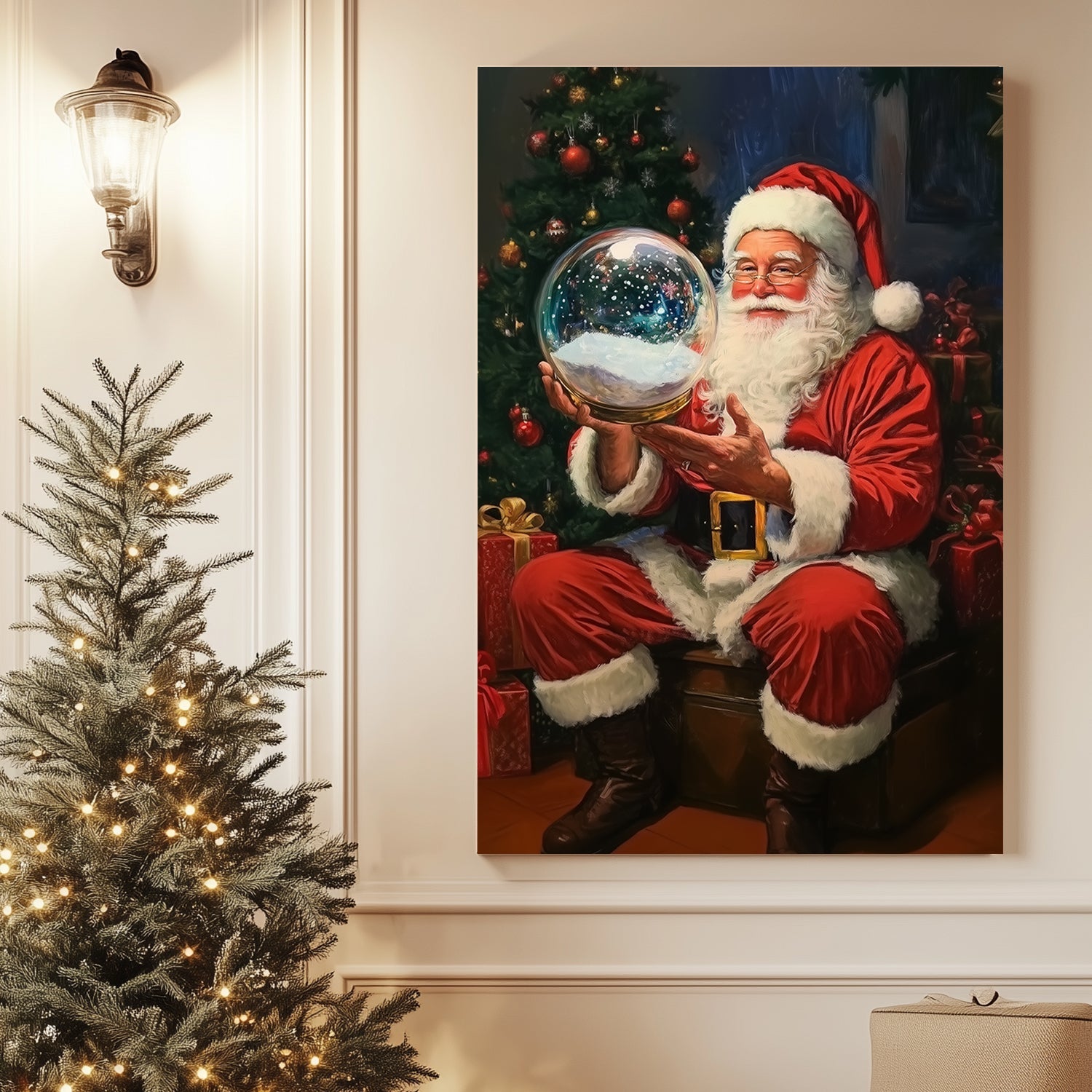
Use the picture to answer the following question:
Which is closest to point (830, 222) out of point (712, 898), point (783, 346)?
point (783, 346)

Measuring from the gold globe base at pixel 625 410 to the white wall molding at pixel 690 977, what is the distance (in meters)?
1.13

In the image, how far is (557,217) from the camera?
1.98 m

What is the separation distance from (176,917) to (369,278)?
4.13ft

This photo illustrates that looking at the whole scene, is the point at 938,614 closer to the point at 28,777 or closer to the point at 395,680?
the point at 395,680

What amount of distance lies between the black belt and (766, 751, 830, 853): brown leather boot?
0.43 metres

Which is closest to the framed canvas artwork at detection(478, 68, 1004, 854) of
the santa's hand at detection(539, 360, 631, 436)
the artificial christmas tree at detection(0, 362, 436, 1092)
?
the santa's hand at detection(539, 360, 631, 436)

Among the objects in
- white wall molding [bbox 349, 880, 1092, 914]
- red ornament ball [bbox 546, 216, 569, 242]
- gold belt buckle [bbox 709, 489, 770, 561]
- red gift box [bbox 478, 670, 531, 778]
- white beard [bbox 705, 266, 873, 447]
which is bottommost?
white wall molding [bbox 349, 880, 1092, 914]

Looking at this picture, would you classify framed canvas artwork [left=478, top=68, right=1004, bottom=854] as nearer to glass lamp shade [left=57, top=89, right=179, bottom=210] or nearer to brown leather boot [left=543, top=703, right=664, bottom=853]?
brown leather boot [left=543, top=703, right=664, bottom=853]

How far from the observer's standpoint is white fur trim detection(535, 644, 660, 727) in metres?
1.98

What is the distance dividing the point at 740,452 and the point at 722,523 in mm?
151

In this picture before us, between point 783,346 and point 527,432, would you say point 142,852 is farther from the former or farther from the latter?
point 783,346

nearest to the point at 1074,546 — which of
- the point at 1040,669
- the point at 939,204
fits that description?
the point at 1040,669

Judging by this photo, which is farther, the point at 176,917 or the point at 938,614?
the point at 938,614

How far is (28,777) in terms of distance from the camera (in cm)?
163
